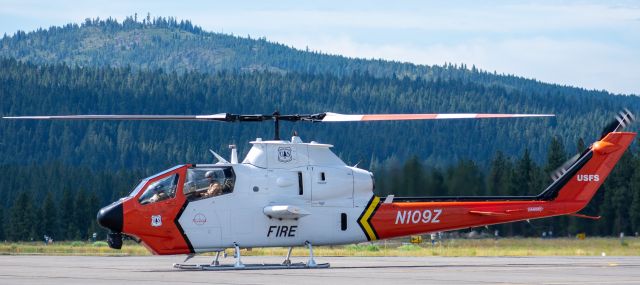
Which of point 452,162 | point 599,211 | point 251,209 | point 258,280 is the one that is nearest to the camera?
point 258,280

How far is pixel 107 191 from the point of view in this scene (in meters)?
134

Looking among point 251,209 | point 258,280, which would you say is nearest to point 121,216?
point 251,209

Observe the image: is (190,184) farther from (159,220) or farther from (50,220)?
(50,220)

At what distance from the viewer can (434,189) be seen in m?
40.4

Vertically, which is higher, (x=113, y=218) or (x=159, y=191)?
(x=159, y=191)

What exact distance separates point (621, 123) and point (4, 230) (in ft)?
257

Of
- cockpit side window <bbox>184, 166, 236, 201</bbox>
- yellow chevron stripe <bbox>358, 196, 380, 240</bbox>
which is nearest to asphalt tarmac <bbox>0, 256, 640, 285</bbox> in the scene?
yellow chevron stripe <bbox>358, 196, 380, 240</bbox>

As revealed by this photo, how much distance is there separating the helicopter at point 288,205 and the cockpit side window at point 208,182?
2 centimetres

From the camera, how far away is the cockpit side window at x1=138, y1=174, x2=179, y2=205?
31.9m

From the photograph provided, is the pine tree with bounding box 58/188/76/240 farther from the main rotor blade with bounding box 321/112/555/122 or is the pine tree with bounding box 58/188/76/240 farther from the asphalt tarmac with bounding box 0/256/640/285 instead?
the main rotor blade with bounding box 321/112/555/122

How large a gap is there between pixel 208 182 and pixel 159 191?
1229mm

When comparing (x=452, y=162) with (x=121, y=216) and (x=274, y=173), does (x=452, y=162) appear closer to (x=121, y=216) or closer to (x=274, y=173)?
(x=274, y=173)

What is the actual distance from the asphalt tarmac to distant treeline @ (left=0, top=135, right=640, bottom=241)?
4.92m

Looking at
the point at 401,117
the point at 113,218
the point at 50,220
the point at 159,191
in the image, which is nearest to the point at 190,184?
the point at 159,191
